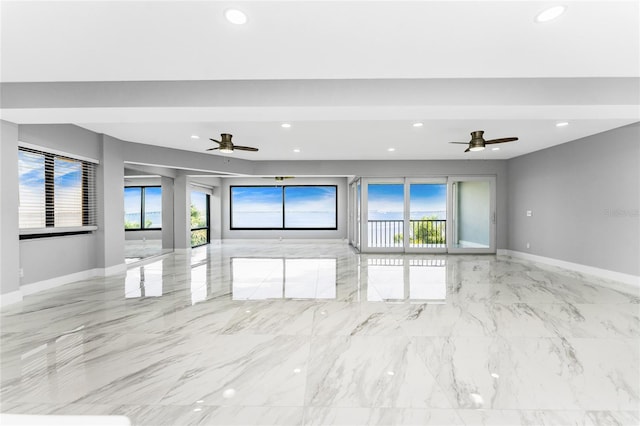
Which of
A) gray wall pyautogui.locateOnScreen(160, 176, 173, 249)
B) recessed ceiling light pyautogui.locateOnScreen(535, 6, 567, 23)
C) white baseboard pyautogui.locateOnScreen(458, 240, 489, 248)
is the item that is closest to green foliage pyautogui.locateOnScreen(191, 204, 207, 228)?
gray wall pyautogui.locateOnScreen(160, 176, 173, 249)

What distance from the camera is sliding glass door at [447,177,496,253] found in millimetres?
8008

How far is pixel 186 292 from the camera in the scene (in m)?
4.29

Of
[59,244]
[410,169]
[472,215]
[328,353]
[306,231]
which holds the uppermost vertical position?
[410,169]

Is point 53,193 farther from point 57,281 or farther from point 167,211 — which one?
point 167,211

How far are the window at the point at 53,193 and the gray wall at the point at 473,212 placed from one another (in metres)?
8.82

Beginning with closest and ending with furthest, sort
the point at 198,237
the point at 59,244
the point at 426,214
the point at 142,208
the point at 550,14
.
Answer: the point at 550,14, the point at 59,244, the point at 426,214, the point at 198,237, the point at 142,208

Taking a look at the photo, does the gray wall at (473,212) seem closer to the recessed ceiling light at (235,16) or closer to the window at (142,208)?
the recessed ceiling light at (235,16)

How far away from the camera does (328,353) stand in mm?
2447

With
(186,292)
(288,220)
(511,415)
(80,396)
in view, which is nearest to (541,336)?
(511,415)

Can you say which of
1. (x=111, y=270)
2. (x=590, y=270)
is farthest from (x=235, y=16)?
(x=590, y=270)

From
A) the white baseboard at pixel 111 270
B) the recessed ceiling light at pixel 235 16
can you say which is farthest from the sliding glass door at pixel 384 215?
the recessed ceiling light at pixel 235 16

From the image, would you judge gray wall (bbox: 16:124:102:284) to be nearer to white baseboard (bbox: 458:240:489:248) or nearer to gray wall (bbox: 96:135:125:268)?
gray wall (bbox: 96:135:125:268)

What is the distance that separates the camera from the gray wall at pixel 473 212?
830cm

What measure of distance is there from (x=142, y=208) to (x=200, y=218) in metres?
2.14
